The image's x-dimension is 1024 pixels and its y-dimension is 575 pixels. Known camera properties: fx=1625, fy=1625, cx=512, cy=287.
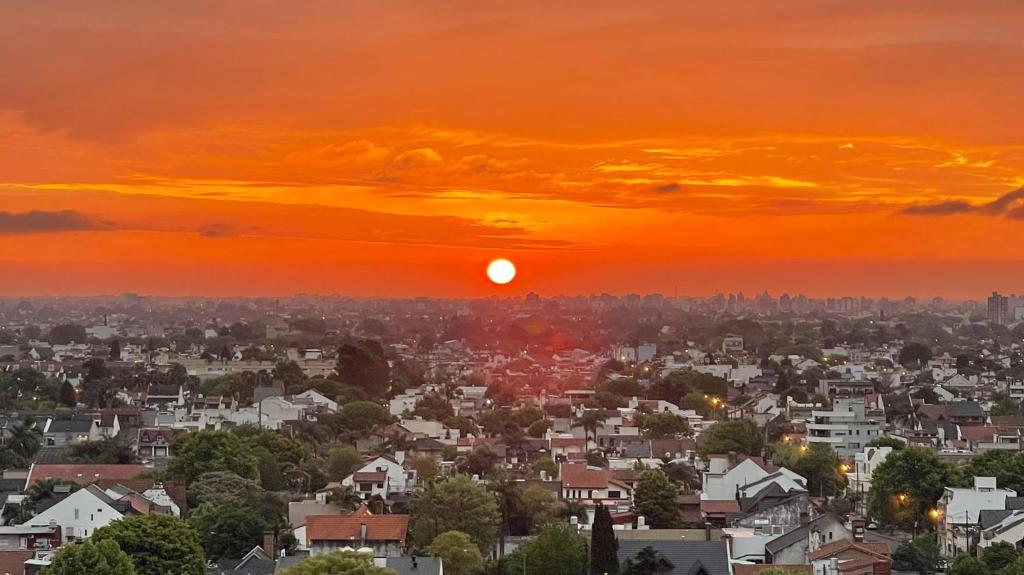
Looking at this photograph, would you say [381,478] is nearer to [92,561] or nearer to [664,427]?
[92,561]

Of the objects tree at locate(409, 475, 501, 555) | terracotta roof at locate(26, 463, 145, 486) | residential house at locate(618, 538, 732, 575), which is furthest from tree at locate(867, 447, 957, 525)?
terracotta roof at locate(26, 463, 145, 486)

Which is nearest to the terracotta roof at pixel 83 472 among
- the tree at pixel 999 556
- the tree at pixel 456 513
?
the tree at pixel 456 513

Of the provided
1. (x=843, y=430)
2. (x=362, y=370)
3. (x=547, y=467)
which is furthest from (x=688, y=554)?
(x=362, y=370)

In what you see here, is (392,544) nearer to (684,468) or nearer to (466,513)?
(466,513)

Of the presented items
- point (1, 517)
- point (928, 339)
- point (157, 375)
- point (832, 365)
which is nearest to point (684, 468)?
point (1, 517)

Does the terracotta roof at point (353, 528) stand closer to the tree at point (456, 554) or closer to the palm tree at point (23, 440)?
the tree at point (456, 554)

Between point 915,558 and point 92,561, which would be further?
point 915,558
